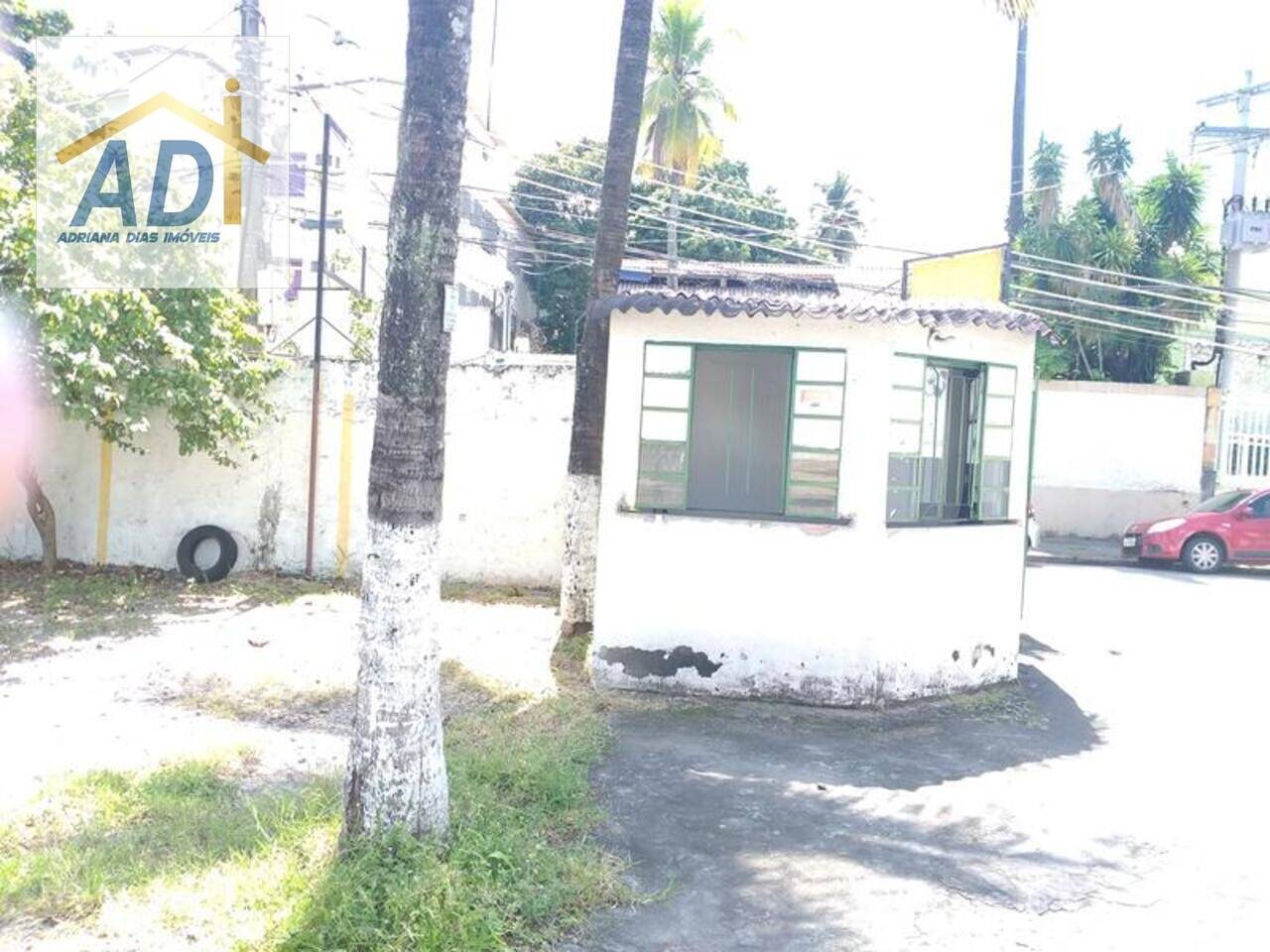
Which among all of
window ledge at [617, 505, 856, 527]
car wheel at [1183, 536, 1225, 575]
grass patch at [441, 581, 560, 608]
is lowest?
grass patch at [441, 581, 560, 608]

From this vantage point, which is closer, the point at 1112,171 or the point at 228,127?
the point at 228,127

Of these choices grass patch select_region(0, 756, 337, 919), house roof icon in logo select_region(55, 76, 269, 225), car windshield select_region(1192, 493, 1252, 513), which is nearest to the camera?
grass patch select_region(0, 756, 337, 919)

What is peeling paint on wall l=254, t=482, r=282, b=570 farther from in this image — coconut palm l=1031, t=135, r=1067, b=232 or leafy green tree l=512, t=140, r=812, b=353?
coconut palm l=1031, t=135, r=1067, b=232

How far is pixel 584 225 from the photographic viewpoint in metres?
28.7

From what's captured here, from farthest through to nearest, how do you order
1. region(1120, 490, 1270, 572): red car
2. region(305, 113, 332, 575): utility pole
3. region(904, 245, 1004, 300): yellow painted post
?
1. region(1120, 490, 1270, 572): red car
2. region(305, 113, 332, 575): utility pole
3. region(904, 245, 1004, 300): yellow painted post

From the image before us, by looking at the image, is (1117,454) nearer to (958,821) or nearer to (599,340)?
(599,340)

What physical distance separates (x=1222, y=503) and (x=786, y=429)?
40.1 ft

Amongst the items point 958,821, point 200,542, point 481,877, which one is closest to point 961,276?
point 958,821

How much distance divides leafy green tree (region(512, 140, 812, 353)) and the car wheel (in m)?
14.1

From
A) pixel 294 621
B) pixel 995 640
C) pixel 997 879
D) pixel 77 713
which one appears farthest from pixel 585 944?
pixel 294 621

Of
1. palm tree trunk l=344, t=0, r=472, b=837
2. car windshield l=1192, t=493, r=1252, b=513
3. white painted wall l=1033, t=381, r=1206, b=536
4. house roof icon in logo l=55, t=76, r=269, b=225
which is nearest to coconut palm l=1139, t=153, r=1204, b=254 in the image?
white painted wall l=1033, t=381, r=1206, b=536

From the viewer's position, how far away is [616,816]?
4984 millimetres

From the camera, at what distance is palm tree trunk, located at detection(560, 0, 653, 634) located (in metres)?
8.41

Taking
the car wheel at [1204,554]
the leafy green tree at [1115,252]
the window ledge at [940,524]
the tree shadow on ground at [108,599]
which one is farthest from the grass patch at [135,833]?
the leafy green tree at [1115,252]
